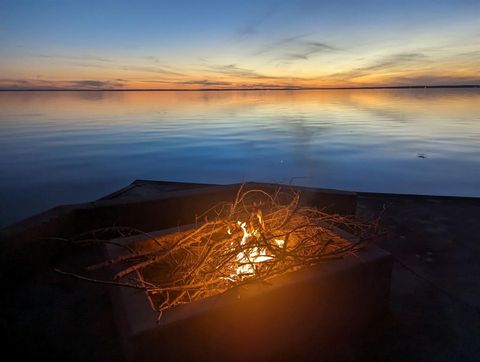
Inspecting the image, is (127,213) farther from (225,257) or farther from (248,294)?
(248,294)

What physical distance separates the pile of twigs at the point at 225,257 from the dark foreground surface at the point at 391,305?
2.72 ft

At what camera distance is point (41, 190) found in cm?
1625

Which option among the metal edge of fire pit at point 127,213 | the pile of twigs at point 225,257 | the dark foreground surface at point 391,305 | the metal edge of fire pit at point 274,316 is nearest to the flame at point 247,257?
the pile of twigs at point 225,257

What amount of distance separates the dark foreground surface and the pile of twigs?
830 mm

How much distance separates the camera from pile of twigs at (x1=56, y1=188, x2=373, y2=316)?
10.2 feet

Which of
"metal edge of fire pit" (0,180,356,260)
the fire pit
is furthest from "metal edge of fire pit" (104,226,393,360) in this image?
"metal edge of fire pit" (0,180,356,260)

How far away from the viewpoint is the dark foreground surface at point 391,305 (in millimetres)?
3459

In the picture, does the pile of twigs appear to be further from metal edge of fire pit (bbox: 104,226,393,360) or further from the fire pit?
metal edge of fire pit (bbox: 104,226,393,360)

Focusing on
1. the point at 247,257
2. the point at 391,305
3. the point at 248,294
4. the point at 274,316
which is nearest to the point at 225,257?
the point at 247,257

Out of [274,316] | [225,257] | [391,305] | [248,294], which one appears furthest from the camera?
[391,305]

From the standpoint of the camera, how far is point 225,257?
3309 millimetres

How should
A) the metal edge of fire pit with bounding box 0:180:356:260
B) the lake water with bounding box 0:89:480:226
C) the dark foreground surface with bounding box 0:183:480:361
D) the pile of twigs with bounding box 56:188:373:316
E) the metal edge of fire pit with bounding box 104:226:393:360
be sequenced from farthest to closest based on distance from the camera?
the lake water with bounding box 0:89:480:226 → the metal edge of fire pit with bounding box 0:180:356:260 → the dark foreground surface with bounding box 0:183:480:361 → the pile of twigs with bounding box 56:188:373:316 → the metal edge of fire pit with bounding box 104:226:393:360

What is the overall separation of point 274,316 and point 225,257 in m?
0.71

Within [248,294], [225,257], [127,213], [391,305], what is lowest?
[391,305]
